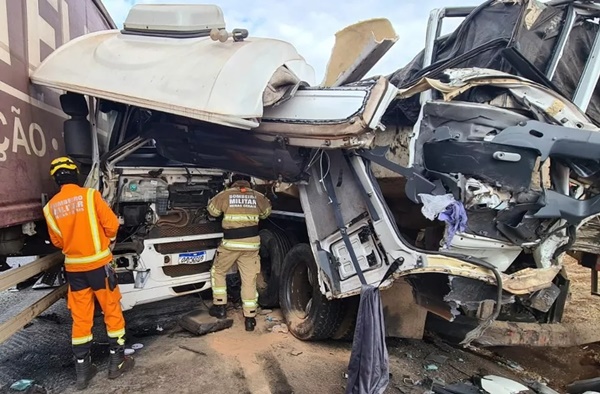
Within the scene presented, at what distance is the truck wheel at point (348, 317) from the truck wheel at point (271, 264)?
1.01 metres

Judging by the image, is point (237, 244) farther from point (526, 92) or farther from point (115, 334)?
point (526, 92)

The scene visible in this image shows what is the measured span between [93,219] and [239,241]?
4.59 ft

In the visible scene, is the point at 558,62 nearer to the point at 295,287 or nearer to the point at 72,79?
the point at 295,287

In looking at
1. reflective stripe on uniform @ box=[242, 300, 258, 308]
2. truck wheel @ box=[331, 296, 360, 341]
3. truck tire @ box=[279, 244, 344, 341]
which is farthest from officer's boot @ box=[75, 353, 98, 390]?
truck wheel @ box=[331, 296, 360, 341]

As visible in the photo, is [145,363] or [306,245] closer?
[145,363]

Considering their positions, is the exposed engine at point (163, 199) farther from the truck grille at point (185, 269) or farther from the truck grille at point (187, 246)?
the truck grille at point (185, 269)

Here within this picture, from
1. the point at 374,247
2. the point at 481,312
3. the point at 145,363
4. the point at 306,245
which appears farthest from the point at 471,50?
the point at 145,363

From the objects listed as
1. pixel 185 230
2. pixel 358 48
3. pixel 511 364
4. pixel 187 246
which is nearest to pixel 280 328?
pixel 187 246

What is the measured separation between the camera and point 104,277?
124 inches

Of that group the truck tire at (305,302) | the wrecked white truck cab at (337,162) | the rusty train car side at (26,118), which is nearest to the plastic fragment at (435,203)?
the wrecked white truck cab at (337,162)

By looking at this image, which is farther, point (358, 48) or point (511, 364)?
point (511, 364)

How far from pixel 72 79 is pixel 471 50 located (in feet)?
8.61

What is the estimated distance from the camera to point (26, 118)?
2.67 m

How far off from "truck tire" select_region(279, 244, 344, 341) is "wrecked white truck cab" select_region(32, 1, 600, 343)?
0.02 m
